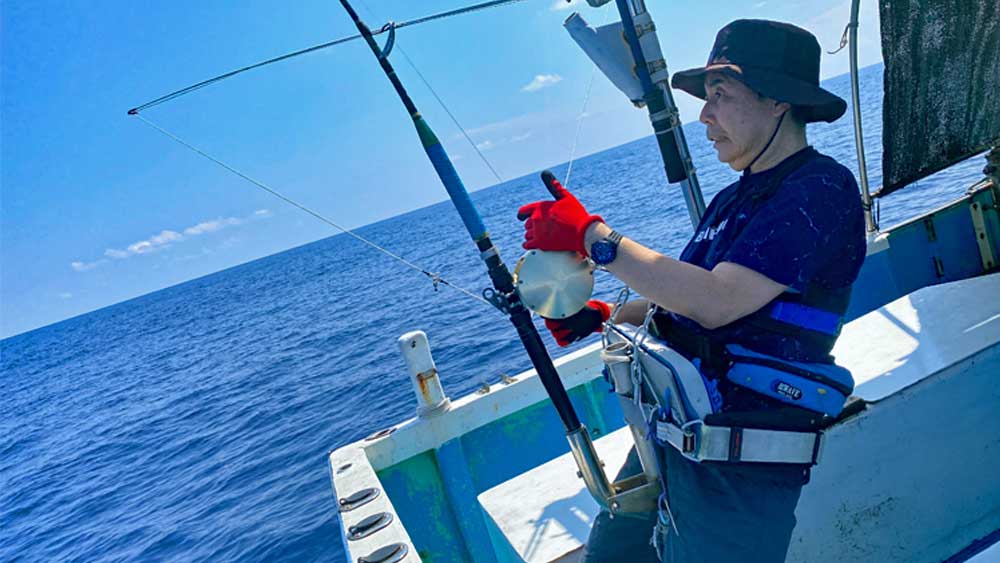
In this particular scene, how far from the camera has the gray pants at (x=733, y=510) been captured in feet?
5.65

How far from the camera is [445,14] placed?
10.00 ft

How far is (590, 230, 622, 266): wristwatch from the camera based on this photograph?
177 cm

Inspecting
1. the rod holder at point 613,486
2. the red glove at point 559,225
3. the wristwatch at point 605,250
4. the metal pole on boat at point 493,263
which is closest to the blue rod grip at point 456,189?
the metal pole on boat at point 493,263

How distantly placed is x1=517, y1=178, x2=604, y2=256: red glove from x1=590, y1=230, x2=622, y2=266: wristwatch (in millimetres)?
74

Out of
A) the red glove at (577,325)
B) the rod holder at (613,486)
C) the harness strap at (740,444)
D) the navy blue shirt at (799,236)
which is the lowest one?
→ the rod holder at (613,486)

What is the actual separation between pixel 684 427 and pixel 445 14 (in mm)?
2399

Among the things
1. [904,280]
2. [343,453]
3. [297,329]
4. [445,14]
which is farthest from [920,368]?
[297,329]

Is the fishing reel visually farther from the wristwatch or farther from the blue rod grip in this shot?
the blue rod grip

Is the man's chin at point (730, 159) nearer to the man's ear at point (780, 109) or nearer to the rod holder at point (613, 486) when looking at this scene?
the man's ear at point (780, 109)

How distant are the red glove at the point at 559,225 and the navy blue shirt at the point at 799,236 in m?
0.45

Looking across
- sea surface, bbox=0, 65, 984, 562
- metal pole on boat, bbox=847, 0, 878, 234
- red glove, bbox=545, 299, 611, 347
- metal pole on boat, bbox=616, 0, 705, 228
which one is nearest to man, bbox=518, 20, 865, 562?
red glove, bbox=545, 299, 611, 347

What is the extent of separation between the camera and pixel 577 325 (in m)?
2.35

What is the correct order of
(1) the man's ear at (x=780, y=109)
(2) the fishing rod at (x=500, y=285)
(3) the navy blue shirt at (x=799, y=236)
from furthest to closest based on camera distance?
1. (2) the fishing rod at (x=500, y=285)
2. (1) the man's ear at (x=780, y=109)
3. (3) the navy blue shirt at (x=799, y=236)

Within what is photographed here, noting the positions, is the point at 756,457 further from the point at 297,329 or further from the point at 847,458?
the point at 297,329
